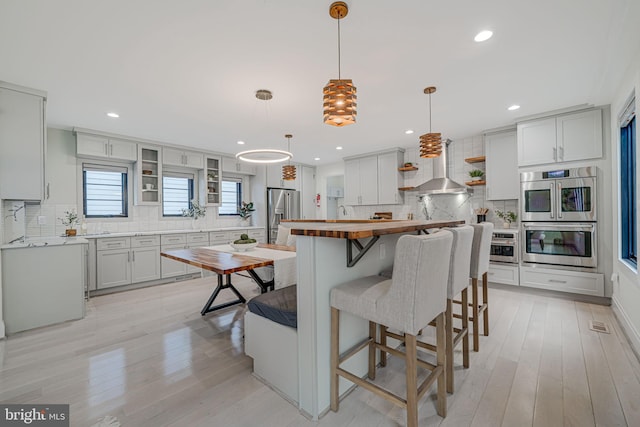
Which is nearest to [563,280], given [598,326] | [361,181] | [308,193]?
[598,326]

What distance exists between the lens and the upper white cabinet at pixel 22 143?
2.80 m

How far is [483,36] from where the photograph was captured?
212cm

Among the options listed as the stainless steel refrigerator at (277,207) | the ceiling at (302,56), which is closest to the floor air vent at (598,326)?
the ceiling at (302,56)

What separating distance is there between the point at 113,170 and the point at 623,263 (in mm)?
7143

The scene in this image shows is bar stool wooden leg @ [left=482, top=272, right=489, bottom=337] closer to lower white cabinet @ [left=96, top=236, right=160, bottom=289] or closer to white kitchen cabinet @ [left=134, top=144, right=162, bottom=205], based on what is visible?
lower white cabinet @ [left=96, top=236, right=160, bottom=289]

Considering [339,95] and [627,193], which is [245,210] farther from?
[627,193]

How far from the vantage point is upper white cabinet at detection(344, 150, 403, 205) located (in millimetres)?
5707

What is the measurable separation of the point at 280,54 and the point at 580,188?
13.1ft

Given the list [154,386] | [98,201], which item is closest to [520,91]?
[154,386]

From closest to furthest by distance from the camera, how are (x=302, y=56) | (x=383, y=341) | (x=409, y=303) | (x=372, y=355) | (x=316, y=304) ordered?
(x=409, y=303), (x=316, y=304), (x=372, y=355), (x=383, y=341), (x=302, y=56)

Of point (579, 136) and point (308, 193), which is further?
point (308, 193)

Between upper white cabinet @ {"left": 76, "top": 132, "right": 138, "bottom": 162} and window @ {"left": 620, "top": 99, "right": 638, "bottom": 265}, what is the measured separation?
662cm

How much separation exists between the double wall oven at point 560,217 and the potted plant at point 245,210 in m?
5.30

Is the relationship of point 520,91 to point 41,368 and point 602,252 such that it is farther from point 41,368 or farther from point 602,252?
point 41,368
